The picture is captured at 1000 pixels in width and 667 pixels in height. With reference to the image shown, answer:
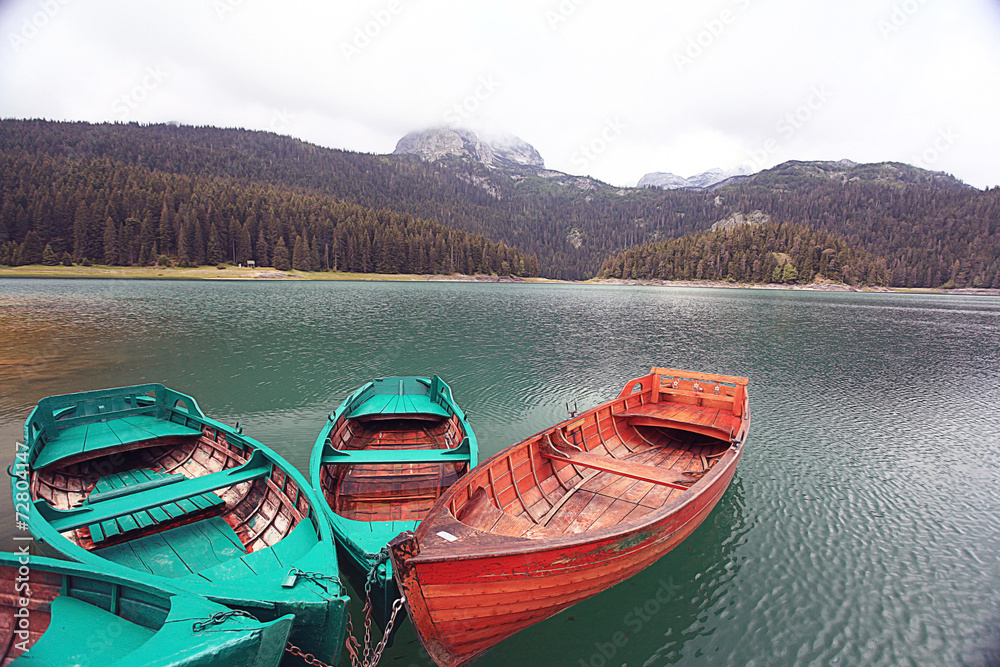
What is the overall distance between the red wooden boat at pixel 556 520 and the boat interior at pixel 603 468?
0.11 feet

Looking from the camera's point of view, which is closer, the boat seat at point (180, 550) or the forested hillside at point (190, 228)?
the boat seat at point (180, 550)

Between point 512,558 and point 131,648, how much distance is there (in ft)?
13.8

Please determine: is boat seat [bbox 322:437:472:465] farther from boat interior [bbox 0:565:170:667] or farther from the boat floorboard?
boat interior [bbox 0:565:170:667]

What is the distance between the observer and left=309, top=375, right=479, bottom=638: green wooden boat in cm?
664

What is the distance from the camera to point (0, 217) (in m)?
106

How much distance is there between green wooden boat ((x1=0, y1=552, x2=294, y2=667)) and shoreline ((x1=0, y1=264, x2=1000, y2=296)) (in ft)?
420

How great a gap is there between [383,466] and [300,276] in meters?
130

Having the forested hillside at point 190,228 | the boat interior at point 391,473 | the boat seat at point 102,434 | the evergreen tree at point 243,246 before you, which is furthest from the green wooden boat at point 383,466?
the evergreen tree at point 243,246

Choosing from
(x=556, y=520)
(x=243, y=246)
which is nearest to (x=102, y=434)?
(x=556, y=520)

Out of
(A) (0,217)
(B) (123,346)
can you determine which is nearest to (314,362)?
(B) (123,346)

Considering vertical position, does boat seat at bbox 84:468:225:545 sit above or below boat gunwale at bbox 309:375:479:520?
below

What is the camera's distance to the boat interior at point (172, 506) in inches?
267

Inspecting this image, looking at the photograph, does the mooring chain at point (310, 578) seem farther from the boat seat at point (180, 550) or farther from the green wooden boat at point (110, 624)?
the boat seat at point (180, 550)

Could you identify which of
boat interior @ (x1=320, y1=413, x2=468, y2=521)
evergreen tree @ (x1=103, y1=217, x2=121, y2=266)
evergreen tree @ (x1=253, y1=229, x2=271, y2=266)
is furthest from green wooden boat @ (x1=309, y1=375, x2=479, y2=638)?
evergreen tree @ (x1=103, y1=217, x2=121, y2=266)
